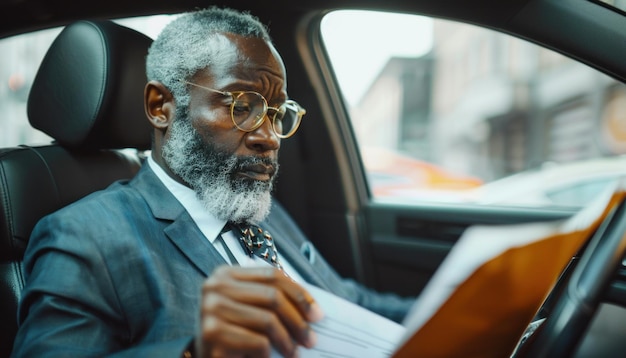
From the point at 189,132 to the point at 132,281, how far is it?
0.44 meters

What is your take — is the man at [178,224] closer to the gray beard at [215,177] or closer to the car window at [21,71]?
the gray beard at [215,177]

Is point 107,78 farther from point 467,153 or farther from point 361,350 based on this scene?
point 467,153

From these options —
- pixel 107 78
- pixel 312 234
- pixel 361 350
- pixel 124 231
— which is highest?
pixel 107 78

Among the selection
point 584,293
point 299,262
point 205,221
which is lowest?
point 299,262

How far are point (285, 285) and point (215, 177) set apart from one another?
70 centimetres

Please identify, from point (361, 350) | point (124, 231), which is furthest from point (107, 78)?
point (361, 350)

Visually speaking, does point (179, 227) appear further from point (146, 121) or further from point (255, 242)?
point (146, 121)

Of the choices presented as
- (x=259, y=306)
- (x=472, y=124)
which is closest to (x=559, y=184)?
(x=472, y=124)

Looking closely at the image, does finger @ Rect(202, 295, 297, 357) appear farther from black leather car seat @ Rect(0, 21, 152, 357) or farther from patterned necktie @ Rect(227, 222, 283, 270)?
black leather car seat @ Rect(0, 21, 152, 357)

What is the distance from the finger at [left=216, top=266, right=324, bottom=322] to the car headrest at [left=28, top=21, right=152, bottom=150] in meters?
0.92

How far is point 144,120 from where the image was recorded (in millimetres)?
1722

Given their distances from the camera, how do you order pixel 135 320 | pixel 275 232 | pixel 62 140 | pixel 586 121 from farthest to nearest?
pixel 586 121 < pixel 275 232 < pixel 62 140 < pixel 135 320

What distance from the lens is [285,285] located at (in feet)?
2.90

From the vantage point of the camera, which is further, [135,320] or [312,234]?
[312,234]
